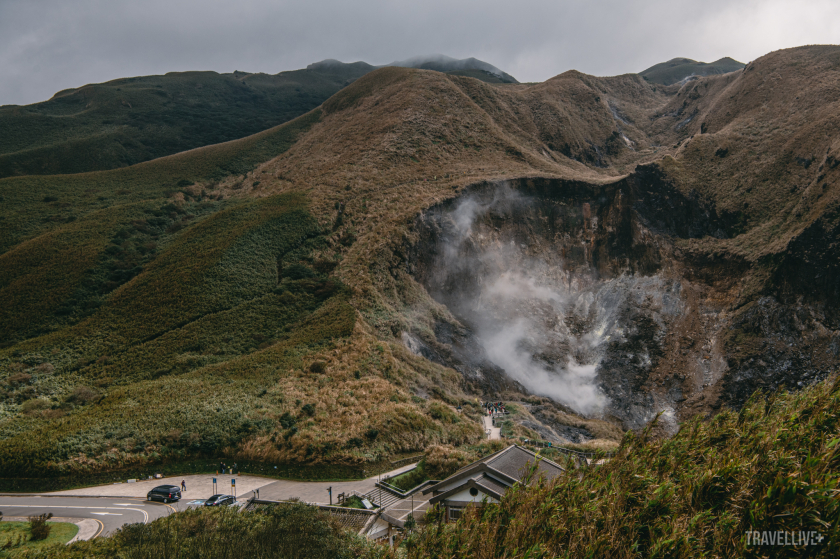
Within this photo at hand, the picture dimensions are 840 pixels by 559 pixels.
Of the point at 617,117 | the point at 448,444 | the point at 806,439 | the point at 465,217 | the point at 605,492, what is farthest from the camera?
the point at 617,117

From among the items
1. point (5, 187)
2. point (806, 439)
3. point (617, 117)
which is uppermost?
point (617, 117)

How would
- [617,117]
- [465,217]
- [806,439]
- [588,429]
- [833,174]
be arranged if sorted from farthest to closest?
[617,117] < [465,217] < [833,174] < [588,429] < [806,439]

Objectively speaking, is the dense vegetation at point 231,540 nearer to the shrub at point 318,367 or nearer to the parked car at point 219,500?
the parked car at point 219,500

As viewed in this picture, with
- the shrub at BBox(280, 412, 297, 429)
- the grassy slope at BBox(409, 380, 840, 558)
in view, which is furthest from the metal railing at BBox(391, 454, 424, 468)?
the grassy slope at BBox(409, 380, 840, 558)

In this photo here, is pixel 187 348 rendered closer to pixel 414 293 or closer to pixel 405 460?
pixel 414 293

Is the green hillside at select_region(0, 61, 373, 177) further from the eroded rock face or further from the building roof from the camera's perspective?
the building roof

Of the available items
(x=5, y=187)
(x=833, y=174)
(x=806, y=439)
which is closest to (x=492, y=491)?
(x=806, y=439)

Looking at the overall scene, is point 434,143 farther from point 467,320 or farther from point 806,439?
point 806,439
